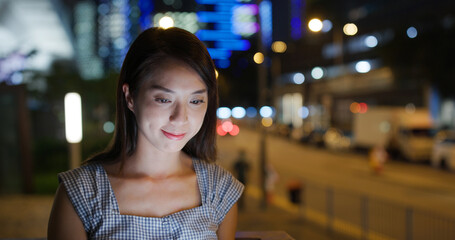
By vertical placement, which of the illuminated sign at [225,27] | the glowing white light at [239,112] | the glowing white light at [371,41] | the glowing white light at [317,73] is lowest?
the glowing white light at [239,112]

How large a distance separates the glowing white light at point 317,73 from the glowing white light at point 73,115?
55.6 metres

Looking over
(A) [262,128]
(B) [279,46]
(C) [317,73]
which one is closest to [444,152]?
(A) [262,128]

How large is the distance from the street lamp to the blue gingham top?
7920mm

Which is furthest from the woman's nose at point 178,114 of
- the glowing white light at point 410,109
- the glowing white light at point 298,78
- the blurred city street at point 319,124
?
the glowing white light at point 298,78

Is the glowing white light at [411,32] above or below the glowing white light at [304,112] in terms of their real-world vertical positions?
above

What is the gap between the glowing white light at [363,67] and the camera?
49.4 meters

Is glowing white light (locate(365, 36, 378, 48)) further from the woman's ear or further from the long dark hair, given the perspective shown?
the woman's ear

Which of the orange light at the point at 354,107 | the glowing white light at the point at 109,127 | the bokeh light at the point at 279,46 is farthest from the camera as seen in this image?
the bokeh light at the point at 279,46

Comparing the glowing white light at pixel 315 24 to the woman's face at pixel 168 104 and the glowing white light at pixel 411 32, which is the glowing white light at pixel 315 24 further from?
the glowing white light at pixel 411 32

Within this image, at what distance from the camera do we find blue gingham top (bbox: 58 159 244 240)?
1.88 metres

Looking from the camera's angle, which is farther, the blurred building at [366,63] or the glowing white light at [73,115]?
the blurred building at [366,63]

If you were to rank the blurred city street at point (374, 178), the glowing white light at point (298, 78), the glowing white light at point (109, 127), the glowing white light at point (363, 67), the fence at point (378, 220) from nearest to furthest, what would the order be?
the fence at point (378, 220), the blurred city street at point (374, 178), the glowing white light at point (109, 127), the glowing white light at point (363, 67), the glowing white light at point (298, 78)

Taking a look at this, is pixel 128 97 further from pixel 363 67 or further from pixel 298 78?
pixel 298 78

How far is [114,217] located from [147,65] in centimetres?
64
